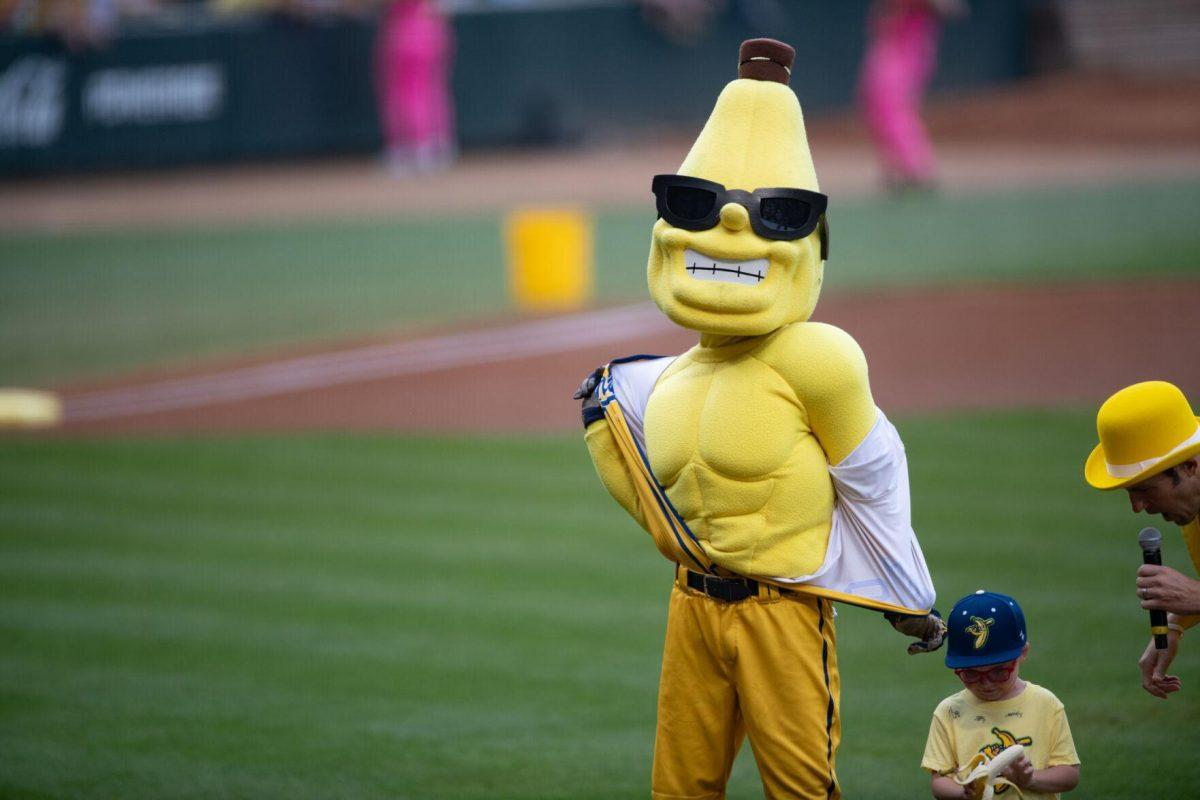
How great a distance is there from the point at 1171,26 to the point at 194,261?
17.7 m

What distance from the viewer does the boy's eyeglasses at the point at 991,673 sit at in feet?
12.8

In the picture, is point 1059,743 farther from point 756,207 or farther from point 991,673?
point 756,207

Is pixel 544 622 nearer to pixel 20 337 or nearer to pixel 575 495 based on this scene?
pixel 575 495

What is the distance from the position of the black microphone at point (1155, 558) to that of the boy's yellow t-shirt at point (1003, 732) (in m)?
0.30

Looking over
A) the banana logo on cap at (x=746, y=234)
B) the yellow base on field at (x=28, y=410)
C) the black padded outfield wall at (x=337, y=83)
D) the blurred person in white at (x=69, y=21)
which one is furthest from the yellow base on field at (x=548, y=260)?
the blurred person in white at (x=69, y=21)

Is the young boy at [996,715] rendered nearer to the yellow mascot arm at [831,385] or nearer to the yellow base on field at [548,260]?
the yellow mascot arm at [831,385]

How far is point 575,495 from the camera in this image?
932cm

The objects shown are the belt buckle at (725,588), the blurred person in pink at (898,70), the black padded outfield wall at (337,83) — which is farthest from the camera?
the black padded outfield wall at (337,83)

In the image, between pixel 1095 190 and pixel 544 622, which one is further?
pixel 1095 190

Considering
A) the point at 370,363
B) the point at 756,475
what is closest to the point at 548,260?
the point at 370,363

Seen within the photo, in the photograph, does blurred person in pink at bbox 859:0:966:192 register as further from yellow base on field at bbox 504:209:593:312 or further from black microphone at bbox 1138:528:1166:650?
black microphone at bbox 1138:528:1166:650

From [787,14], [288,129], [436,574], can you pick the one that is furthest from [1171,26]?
[436,574]

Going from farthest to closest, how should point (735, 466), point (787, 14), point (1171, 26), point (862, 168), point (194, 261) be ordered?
point (1171, 26) < point (787, 14) < point (862, 168) < point (194, 261) < point (735, 466)

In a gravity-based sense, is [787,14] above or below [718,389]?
above
